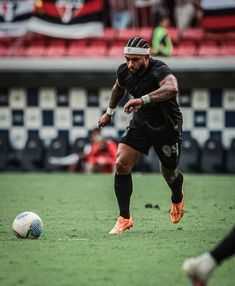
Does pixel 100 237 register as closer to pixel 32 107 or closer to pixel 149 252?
pixel 149 252

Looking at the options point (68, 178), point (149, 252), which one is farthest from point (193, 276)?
point (68, 178)

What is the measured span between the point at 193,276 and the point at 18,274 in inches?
53.4

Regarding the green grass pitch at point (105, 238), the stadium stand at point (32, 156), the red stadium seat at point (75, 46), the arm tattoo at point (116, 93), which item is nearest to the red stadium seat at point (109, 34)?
the red stadium seat at point (75, 46)

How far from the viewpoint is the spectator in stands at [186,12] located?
17.5 meters

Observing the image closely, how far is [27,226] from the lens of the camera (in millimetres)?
6902

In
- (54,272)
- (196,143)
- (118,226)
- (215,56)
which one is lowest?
(196,143)

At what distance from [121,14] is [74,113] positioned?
7.21 feet

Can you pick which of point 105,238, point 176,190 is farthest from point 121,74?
point 105,238

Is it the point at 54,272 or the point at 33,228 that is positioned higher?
the point at 54,272

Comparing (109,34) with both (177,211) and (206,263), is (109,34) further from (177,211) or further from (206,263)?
(206,263)

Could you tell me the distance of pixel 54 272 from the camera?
5.44 metres

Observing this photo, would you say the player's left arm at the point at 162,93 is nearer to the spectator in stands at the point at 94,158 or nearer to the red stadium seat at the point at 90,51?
the spectator in stands at the point at 94,158

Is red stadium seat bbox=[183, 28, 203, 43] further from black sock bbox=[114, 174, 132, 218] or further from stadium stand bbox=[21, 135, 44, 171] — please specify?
black sock bbox=[114, 174, 132, 218]

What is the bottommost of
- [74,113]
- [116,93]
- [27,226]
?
[74,113]
